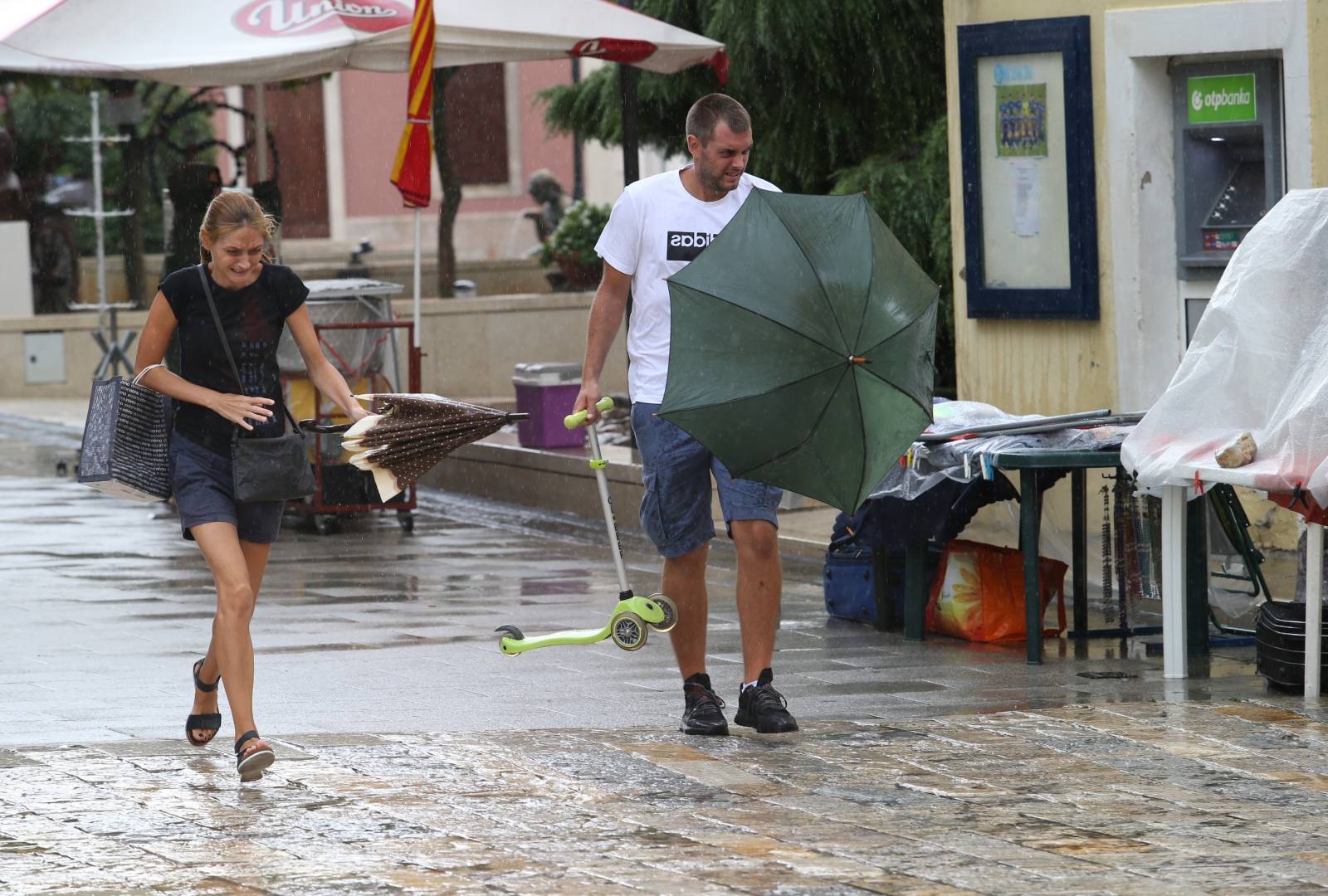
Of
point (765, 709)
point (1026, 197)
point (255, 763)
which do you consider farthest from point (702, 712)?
point (1026, 197)

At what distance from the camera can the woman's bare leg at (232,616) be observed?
639cm

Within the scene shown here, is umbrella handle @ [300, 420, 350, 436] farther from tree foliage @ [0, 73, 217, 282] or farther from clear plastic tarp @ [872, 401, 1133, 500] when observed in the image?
tree foliage @ [0, 73, 217, 282]

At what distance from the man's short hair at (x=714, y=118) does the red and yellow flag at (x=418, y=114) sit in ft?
20.9

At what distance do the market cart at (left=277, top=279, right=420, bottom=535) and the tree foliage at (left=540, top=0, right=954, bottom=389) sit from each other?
2.89 meters

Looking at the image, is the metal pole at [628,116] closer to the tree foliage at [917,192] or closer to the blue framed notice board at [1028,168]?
the tree foliage at [917,192]

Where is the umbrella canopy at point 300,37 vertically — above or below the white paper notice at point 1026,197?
above

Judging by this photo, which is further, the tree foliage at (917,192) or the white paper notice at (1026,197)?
the tree foliage at (917,192)

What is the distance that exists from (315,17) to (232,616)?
8180 millimetres

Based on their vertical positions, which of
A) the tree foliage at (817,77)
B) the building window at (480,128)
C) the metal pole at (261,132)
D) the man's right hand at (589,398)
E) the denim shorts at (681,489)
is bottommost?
the denim shorts at (681,489)

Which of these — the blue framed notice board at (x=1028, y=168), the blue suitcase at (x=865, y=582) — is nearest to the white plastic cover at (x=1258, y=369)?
the blue suitcase at (x=865, y=582)

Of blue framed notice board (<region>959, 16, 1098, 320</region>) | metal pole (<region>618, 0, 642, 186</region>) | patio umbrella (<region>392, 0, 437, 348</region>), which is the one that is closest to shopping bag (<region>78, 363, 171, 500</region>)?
blue framed notice board (<region>959, 16, 1098, 320</region>)

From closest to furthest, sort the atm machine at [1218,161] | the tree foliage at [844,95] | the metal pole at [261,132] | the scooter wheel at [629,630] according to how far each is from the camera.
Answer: the scooter wheel at [629,630]
the atm machine at [1218,161]
the tree foliage at [844,95]
the metal pole at [261,132]

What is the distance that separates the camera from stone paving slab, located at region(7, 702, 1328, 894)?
5238 mm

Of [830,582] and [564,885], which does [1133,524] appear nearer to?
[830,582]
